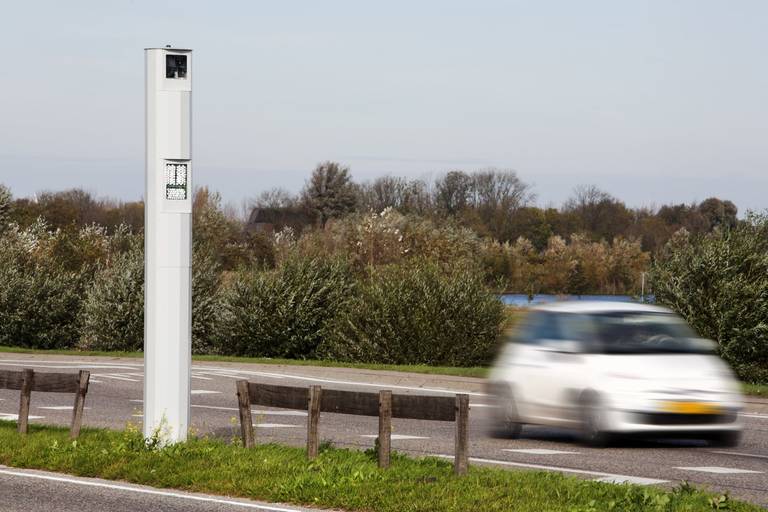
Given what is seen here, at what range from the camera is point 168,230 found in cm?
1378

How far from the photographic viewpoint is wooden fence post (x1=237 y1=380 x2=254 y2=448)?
43.3 feet

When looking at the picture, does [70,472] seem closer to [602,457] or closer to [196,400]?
[602,457]

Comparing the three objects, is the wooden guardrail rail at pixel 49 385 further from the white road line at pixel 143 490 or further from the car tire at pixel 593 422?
the car tire at pixel 593 422

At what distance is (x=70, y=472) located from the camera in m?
13.2

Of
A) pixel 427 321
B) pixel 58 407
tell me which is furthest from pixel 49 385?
pixel 427 321

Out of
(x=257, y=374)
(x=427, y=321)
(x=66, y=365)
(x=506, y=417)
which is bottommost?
(x=66, y=365)

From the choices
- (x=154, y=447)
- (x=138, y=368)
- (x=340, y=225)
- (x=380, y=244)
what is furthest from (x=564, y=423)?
(x=340, y=225)

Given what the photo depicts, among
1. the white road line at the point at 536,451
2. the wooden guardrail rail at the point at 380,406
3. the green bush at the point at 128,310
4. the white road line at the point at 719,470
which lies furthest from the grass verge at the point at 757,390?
the green bush at the point at 128,310

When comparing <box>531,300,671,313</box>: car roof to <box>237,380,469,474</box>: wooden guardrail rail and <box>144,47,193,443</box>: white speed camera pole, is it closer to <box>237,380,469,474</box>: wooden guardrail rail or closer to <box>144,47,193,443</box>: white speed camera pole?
<box>237,380,469,474</box>: wooden guardrail rail

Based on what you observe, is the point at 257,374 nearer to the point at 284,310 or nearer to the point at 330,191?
the point at 284,310

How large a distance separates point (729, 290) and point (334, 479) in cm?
2078

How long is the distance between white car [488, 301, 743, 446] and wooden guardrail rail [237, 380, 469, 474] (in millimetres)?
4097

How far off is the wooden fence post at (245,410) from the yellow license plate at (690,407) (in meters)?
4.75

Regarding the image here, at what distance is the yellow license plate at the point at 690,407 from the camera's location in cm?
1523
